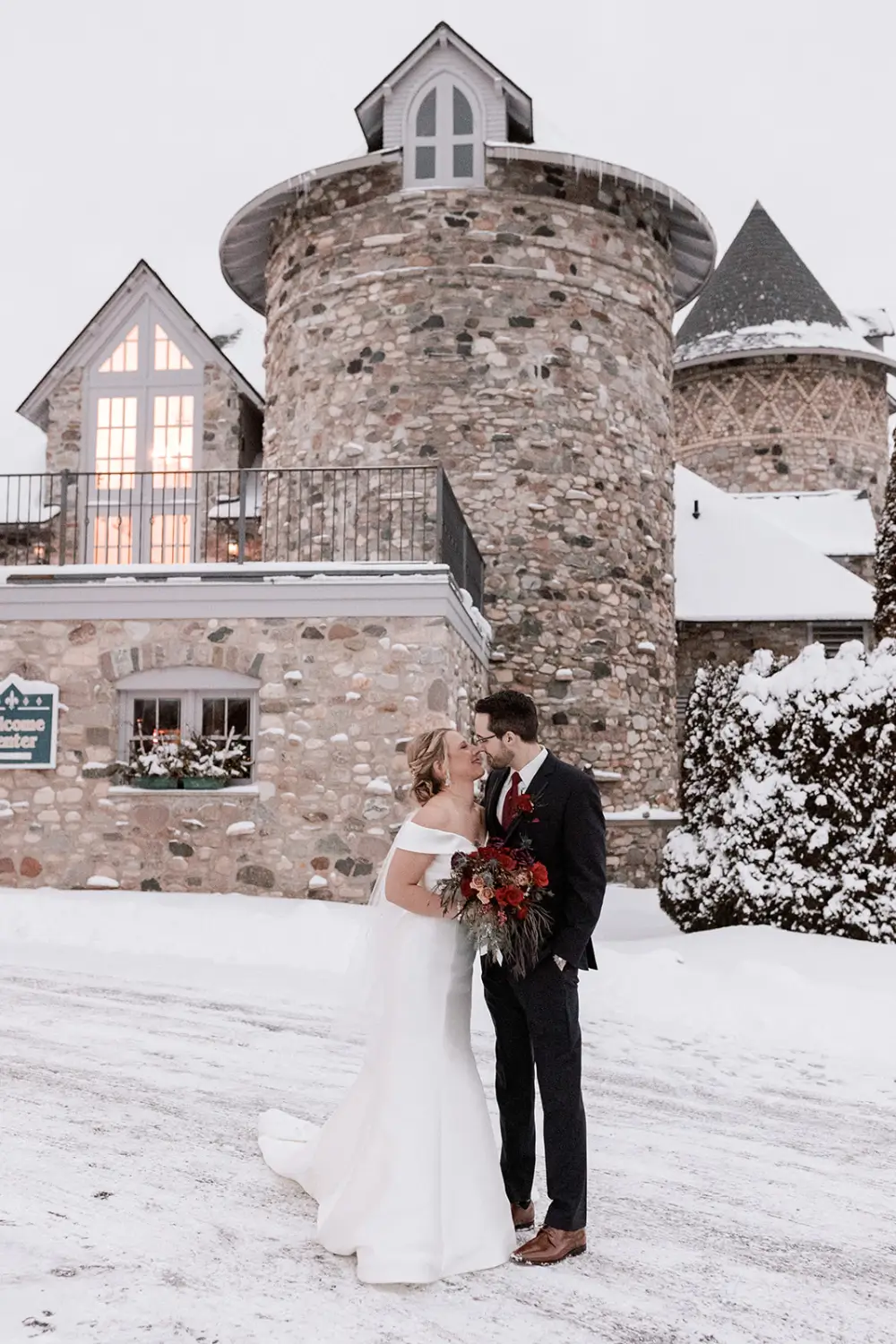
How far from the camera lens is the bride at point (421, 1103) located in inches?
158

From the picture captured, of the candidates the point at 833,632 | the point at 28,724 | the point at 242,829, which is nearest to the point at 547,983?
the point at 242,829

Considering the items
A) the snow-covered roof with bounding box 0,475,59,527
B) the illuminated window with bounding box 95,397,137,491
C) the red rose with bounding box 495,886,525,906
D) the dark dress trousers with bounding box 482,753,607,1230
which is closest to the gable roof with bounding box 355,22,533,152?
the illuminated window with bounding box 95,397,137,491

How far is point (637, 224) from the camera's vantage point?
679 inches

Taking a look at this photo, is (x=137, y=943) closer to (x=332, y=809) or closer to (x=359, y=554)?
(x=332, y=809)

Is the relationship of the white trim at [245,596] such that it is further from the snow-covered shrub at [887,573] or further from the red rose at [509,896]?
the red rose at [509,896]

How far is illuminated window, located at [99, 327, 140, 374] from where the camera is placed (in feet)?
58.0

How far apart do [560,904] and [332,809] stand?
26.0 feet

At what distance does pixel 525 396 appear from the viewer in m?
16.3

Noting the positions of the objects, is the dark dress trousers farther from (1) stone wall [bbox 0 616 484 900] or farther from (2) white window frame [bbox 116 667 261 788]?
(2) white window frame [bbox 116 667 261 788]

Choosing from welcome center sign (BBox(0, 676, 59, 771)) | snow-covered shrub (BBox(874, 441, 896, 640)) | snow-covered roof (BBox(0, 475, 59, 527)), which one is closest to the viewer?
welcome center sign (BBox(0, 676, 59, 771))

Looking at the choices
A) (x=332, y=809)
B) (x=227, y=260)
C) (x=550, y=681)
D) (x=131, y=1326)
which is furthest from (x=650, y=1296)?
(x=227, y=260)

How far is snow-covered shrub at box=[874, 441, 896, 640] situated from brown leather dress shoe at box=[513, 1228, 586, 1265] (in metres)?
9.76

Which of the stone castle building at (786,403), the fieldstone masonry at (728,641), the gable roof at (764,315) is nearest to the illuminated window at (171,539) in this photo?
the fieldstone masonry at (728,641)

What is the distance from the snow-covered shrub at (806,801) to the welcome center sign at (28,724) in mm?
6715
